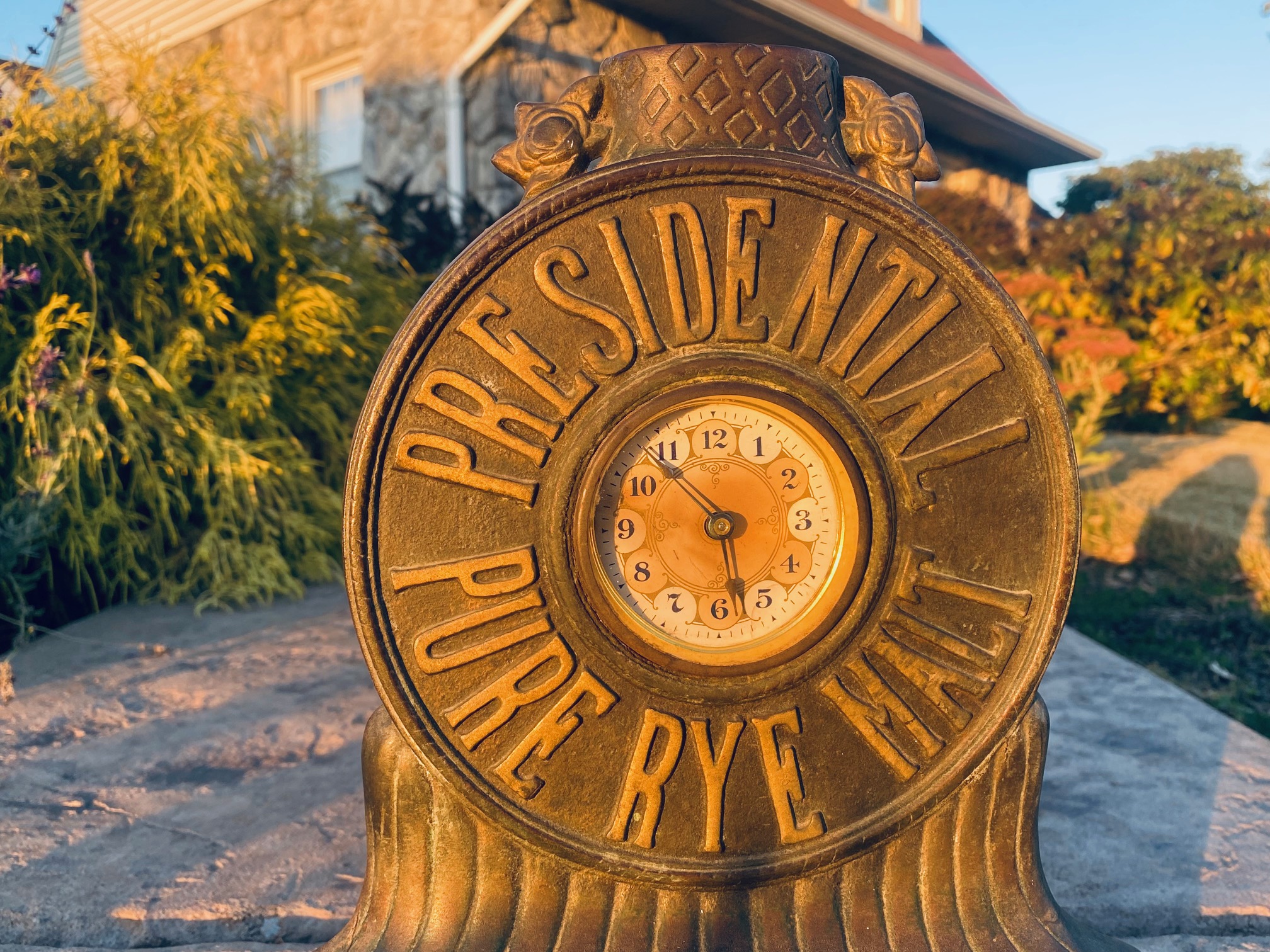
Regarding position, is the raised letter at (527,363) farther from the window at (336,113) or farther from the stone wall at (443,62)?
the window at (336,113)

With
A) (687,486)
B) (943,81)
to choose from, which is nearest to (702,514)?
(687,486)

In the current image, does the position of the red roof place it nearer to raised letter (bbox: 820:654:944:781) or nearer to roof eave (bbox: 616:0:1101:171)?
roof eave (bbox: 616:0:1101:171)

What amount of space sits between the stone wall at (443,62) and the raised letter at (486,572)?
18.2 ft

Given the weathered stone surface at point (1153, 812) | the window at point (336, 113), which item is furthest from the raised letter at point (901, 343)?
the window at point (336, 113)

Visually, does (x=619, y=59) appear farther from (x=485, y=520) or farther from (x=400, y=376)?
(x=485, y=520)

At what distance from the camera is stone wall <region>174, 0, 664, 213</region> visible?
6.62m

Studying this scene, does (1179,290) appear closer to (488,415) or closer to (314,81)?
(314,81)

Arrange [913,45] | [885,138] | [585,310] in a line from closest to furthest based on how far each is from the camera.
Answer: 1. [585,310]
2. [885,138]
3. [913,45]

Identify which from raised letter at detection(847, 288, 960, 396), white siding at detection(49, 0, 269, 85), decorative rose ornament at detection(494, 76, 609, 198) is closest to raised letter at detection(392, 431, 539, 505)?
decorative rose ornament at detection(494, 76, 609, 198)

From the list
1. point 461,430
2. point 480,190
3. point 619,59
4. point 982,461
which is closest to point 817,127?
point 619,59

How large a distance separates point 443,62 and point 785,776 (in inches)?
256

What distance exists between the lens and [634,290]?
5.15 feet

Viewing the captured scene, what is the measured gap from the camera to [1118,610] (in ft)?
15.4

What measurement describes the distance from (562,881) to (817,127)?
57.2 inches
